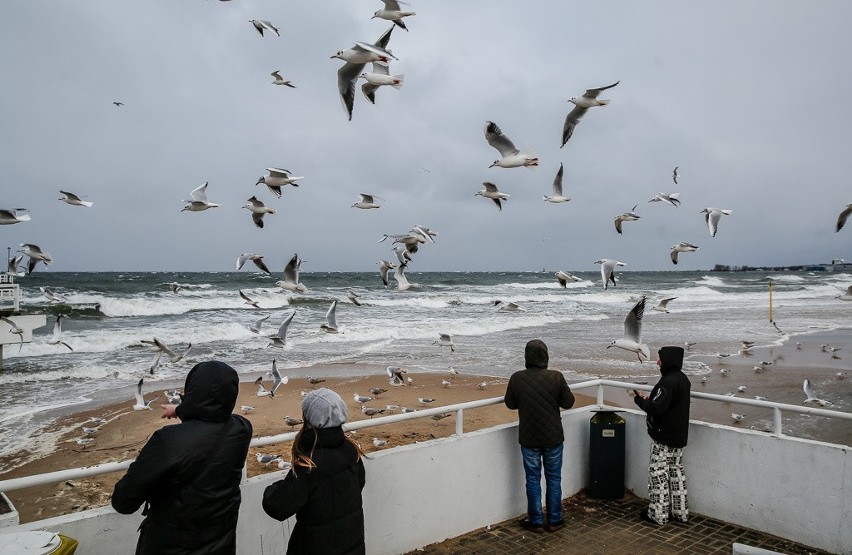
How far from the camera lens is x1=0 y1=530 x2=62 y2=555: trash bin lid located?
2.61m

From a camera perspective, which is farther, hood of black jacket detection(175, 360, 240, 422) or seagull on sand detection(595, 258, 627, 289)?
seagull on sand detection(595, 258, 627, 289)

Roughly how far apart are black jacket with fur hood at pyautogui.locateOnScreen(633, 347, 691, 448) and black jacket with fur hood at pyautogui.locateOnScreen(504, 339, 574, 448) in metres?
0.76

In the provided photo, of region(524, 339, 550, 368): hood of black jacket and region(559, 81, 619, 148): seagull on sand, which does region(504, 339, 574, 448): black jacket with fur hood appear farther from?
region(559, 81, 619, 148): seagull on sand

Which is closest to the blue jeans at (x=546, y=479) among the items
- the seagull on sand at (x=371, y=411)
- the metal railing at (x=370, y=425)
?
the metal railing at (x=370, y=425)

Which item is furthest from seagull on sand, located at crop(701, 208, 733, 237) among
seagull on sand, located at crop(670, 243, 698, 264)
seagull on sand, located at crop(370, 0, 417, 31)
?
seagull on sand, located at crop(370, 0, 417, 31)

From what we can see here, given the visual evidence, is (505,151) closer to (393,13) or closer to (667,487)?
(393,13)

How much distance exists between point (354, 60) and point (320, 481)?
449 cm

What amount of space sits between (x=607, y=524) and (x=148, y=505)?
3.94 meters

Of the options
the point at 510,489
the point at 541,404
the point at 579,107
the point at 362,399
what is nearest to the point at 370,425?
the point at 541,404

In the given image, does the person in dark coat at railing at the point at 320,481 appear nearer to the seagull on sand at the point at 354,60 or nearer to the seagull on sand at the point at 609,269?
the seagull on sand at the point at 354,60

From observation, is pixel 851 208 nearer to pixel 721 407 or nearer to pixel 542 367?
pixel 721 407

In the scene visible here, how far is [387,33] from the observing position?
6684mm

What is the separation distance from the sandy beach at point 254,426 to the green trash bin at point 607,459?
3.18m

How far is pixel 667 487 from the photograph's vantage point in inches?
210
